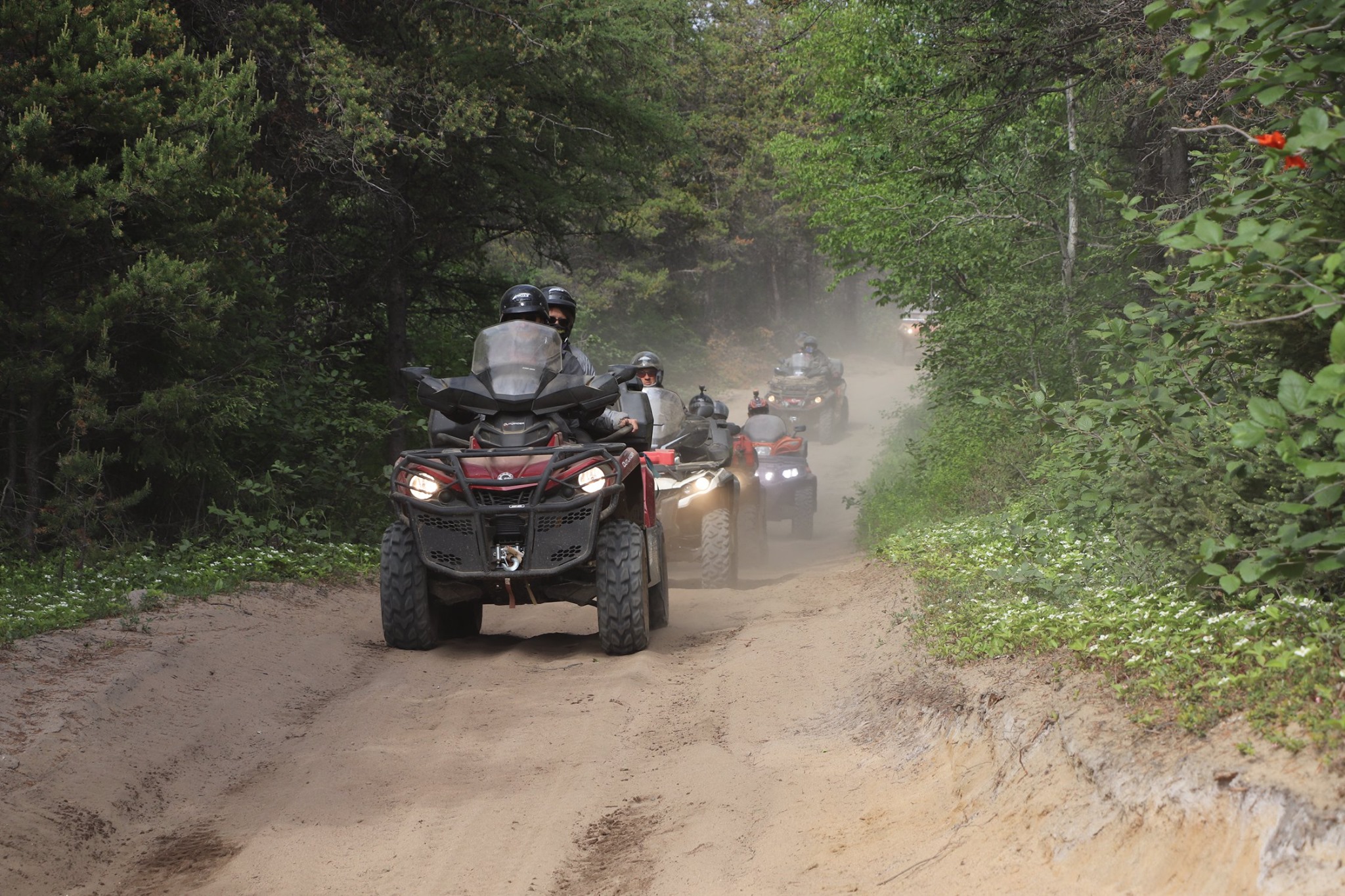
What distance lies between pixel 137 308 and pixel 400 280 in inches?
230

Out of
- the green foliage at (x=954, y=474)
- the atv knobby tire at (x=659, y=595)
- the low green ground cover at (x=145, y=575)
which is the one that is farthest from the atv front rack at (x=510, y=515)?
the green foliage at (x=954, y=474)

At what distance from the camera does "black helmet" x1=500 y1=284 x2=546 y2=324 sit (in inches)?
370

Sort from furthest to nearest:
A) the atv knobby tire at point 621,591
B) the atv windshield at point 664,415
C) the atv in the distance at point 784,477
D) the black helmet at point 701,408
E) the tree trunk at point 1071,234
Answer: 1. the atv in the distance at point 784,477
2. the black helmet at point 701,408
3. the tree trunk at point 1071,234
4. the atv windshield at point 664,415
5. the atv knobby tire at point 621,591

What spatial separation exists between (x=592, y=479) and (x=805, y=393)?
25.3 meters

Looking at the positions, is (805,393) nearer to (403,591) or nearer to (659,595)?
(659,595)

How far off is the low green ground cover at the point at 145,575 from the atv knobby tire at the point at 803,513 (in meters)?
8.03

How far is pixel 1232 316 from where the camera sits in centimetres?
569

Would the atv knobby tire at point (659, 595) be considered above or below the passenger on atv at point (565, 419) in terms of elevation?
below

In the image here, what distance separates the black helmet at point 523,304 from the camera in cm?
940

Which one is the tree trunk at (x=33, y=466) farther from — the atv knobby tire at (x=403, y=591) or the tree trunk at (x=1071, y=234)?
the tree trunk at (x=1071, y=234)

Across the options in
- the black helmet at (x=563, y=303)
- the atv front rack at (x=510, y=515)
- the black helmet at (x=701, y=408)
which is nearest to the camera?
the atv front rack at (x=510, y=515)

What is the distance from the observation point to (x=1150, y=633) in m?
5.30

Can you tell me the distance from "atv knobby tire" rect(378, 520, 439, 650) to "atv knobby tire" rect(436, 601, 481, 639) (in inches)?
13.7

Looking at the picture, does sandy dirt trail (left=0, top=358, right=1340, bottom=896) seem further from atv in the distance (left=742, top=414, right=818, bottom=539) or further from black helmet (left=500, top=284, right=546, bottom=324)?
atv in the distance (left=742, top=414, right=818, bottom=539)
